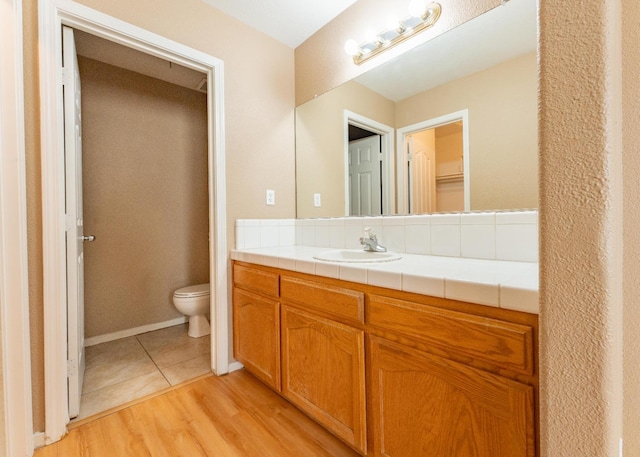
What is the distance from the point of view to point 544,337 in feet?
1.45

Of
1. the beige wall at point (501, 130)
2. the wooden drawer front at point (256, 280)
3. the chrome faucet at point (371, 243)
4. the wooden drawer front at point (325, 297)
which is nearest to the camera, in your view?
the wooden drawer front at point (325, 297)

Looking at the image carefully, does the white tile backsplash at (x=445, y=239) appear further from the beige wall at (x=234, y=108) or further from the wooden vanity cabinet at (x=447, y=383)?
the beige wall at (x=234, y=108)

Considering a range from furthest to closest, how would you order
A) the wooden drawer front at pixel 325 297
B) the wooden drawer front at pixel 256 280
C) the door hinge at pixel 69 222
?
1. the wooden drawer front at pixel 256 280
2. the door hinge at pixel 69 222
3. the wooden drawer front at pixel 325 297

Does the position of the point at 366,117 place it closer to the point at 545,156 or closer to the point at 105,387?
the point at 545,156

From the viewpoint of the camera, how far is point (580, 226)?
0.41 metres

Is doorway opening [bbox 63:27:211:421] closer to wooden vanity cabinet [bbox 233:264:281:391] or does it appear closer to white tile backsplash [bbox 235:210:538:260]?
wooden vanity cabinet [bbox 233:264:281:391]

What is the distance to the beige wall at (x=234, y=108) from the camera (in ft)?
4.02

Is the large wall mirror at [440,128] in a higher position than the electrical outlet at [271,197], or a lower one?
higher

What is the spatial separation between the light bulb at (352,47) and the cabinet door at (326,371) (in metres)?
1.53

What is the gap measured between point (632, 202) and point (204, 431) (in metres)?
1.66

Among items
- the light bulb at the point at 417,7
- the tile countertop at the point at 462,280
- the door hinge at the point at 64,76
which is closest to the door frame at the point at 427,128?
the tile countertop at the point at 462,280

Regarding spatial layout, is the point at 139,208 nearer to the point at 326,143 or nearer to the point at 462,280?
the point at 326,143

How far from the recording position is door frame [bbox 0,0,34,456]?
1115mm

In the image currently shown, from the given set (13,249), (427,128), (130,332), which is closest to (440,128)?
(427,128)
